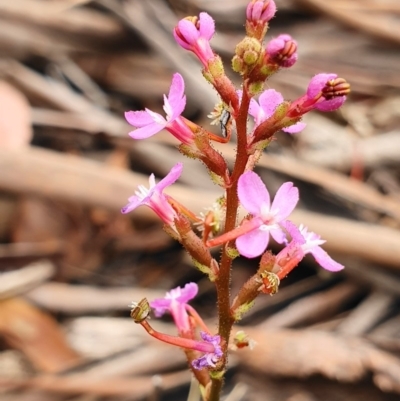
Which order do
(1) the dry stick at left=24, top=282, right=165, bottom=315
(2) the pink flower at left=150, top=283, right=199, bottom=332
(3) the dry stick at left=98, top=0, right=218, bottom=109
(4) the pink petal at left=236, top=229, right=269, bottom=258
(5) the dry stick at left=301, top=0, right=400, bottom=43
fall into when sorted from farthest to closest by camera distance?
(5) the dry stick at left=301, top=0, right=400, bottom=43
(3) the dry stick at left=98, top=0, right=218, bottom=109
(1) the dry stick at left=24, top=282, right=165, bottom=315
(2) the pink flower at left=150, top=283, right=199, bottom=332
(4) the pink petal at left=236, top=229, right=269, bottom=258

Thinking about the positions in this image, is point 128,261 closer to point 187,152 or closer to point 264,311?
point 264,311

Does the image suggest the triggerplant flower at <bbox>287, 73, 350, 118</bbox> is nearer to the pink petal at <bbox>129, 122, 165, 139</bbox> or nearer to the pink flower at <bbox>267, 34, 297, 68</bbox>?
the pink flower at <bbox>267, 34, 297, 68</bbox>

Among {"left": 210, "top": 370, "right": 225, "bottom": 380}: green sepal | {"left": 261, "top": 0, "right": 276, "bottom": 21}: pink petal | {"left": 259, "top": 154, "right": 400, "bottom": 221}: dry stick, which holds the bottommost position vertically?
{"left": 259, "top": 154, "right": 400, "bottom": 221}: dry stick

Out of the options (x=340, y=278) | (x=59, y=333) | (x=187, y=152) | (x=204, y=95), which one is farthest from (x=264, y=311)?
(x=187, y=152)

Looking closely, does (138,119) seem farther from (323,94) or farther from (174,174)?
(323,94)

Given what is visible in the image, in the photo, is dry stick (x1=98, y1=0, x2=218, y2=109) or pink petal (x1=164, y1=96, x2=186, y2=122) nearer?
pink petal (x1=164, y1=96, x2=186, y2=122)

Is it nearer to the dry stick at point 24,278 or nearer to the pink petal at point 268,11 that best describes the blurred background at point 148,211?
the dry stick at point 24,278

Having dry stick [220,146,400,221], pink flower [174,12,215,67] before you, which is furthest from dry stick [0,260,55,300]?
pink flower [174,12,215,67]
